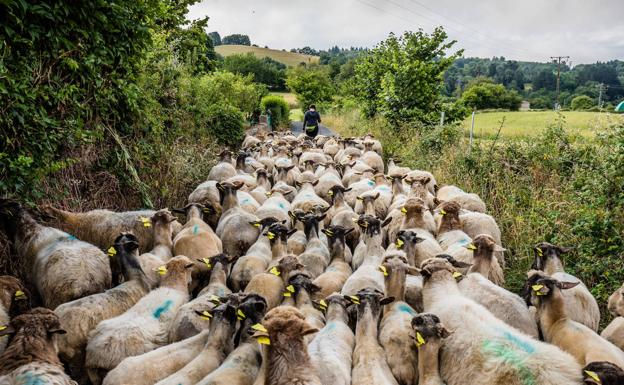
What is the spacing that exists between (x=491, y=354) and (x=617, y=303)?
90.0 inches

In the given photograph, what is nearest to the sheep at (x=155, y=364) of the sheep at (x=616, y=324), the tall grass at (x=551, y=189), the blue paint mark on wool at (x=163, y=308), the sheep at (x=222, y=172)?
the blue paint mark on wool at (x=163, y=308)

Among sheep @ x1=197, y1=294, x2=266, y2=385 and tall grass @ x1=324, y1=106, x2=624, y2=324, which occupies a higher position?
tall grass @ x1=324, y1=106, x2=624, y2=324

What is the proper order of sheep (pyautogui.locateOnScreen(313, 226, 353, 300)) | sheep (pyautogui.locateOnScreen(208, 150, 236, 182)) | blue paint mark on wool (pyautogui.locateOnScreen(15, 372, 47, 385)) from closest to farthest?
blue paint mark on wool (pyautogui.locateOnScreen(15, 372, 47, 385))
sheep (pyautogui.locateOnScreen(313, 226, 353, 300))
sheep (pyautogui.locateOnScreen(208, 150, 236, 182))

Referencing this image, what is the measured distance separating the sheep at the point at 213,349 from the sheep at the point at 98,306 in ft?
3.79

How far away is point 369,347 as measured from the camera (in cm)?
437

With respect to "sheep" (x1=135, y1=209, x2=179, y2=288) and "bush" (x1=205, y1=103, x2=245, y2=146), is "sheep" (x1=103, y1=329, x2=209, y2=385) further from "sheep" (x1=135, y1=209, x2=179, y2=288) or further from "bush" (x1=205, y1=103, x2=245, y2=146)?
"bush" (x1=205, y1=103, x2=245, y2=146)

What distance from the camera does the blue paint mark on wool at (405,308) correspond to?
4.95m

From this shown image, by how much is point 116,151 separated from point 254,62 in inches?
2239

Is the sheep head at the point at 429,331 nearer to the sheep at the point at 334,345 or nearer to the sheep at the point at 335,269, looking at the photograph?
the sheep at the point at 334,345

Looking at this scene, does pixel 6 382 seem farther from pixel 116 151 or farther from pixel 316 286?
pixel 116 151

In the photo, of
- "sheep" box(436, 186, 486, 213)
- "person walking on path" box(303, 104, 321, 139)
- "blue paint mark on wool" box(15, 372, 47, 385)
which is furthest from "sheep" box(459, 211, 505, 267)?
"person walking on path" box(303, 104, 321, 139)

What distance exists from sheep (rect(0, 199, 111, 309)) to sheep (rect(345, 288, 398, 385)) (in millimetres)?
3019

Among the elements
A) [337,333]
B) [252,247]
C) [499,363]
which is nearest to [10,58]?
[252,247]

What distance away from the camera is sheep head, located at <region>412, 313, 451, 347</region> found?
4.06 meters
